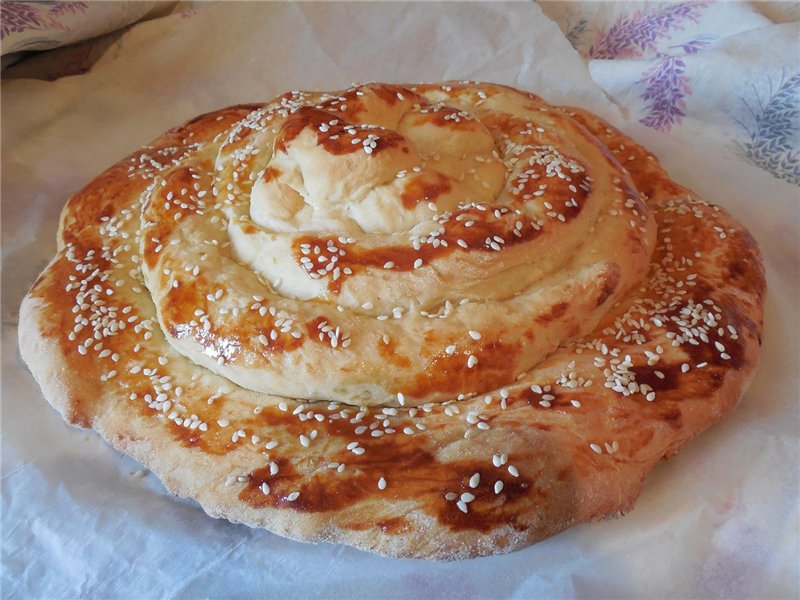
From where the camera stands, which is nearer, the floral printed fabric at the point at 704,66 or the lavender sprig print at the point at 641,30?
the floral printed fabric at the point at 704,66

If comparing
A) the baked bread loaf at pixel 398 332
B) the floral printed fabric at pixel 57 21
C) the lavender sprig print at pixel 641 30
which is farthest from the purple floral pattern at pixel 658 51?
the floral printed fabric at pixel 57 21

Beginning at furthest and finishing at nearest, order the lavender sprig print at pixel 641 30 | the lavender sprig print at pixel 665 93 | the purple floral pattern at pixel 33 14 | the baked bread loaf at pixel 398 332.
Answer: the lavender sprig print at pixel 641 30, the lavender sprig print at pixel 665 93, the purple floral pattern at pixel 33 14, the baked bread loaf at pixel 398 332

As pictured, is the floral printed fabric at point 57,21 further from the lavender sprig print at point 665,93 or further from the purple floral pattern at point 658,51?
the lavender sprig print at point 665,93

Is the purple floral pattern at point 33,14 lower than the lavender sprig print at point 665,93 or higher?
higher

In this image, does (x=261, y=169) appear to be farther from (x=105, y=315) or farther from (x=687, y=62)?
(x=687, y=62)

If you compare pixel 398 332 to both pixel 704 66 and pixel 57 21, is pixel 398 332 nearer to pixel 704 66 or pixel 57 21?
pixel 704 66

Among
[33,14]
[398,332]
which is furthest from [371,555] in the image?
[33,14]

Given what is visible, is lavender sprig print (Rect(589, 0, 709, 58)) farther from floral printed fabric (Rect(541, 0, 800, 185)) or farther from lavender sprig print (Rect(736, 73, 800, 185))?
lavender sprig print (Rect(736, 73, 800, 185))
